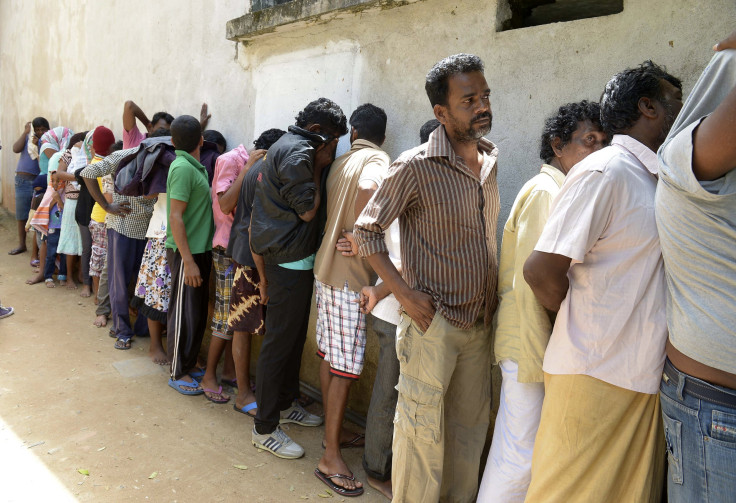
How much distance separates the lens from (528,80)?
2.95 meters

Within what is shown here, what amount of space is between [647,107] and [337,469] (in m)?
2.39

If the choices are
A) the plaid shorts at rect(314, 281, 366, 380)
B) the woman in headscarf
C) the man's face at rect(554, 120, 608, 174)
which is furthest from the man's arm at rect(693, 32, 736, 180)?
the woman in headscarf

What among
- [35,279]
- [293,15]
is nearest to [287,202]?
[293,15]

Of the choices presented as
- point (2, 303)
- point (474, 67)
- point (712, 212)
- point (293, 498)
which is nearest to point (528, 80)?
point (474, 67)

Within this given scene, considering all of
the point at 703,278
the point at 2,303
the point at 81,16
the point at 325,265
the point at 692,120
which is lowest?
the point at 2,303

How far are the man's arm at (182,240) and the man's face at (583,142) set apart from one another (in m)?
2.73

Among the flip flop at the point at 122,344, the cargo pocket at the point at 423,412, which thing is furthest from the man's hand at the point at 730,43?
the flip flop at the point at 122,344

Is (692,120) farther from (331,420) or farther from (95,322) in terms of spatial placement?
(95,322)

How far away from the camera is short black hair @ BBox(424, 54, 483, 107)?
2.37 meters

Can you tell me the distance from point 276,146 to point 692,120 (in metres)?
2.19

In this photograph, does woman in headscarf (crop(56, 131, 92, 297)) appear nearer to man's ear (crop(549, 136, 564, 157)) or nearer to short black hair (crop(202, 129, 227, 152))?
short black hair (crop(202, 129, 227, 152))

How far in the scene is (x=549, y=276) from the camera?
75.1 inches

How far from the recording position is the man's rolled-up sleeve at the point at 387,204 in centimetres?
237

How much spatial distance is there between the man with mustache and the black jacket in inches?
59.9
